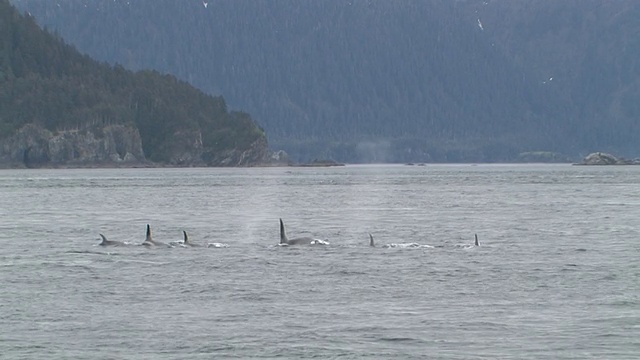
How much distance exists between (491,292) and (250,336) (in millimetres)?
10765

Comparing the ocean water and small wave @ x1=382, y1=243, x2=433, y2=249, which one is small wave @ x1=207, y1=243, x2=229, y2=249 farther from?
small wave @ x1=382, y1=243, x2=433, y2=249

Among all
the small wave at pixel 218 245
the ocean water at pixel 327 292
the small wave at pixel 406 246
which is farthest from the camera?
the small wave at pixel 218 245

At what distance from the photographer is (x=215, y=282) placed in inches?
1834


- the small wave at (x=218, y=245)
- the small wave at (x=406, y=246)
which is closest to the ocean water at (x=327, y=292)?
the small wave at (x=406, y=246)

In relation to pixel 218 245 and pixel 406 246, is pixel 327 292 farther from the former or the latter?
pixel 218 245

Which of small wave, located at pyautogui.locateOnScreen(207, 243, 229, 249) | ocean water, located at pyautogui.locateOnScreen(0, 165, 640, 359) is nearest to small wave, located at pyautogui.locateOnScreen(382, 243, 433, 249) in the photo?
ocean water, located at pyautogui.locateOnScreen(0, 165, 640, 359)

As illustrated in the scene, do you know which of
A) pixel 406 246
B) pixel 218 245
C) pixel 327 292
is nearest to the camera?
pixel 327 292

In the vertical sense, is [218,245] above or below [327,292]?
below

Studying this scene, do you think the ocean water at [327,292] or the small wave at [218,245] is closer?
the ocean water at [327,292]

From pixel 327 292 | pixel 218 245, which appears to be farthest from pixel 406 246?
pixel 327 292

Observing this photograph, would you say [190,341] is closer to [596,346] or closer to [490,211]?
[596,346]

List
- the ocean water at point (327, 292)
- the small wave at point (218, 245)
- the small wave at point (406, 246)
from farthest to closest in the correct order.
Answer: the small wave at point (218, 245), the small wave at point (406, 246), the ocean water at point (327, 292)

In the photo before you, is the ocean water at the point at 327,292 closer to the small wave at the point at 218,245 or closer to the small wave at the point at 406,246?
the small wave at the point at 406,246

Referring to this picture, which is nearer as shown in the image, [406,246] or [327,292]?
[327,292]
